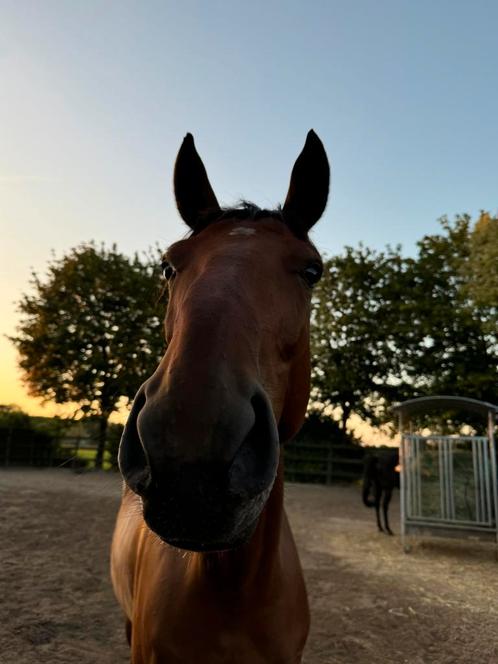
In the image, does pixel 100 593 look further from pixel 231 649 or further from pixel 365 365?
pixel 365 365

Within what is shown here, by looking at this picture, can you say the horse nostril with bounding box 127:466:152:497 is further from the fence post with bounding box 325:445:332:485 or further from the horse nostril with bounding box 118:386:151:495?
the fence post with bounding box 325:445:332:485

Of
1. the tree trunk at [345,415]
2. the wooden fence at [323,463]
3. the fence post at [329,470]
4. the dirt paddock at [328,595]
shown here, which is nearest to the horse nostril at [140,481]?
the dirt paddock at [328,595]

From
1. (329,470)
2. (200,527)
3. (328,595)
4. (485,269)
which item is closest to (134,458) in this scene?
(200,527)

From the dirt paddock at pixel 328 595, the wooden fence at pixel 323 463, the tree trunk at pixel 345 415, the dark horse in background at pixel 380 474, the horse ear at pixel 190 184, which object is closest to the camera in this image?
the horse ear at pixel 190 184

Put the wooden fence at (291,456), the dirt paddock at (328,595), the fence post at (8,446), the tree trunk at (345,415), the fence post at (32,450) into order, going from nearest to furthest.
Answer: the dirt paddock at (328,595) → the wooden fence at (291,456) → the fence post at (8,446) → the fence post at (32,450) → the tree trunk at (345,415)

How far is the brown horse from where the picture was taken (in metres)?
1.22

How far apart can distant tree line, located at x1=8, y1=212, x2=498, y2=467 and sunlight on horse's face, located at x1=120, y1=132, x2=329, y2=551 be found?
23.0 metres

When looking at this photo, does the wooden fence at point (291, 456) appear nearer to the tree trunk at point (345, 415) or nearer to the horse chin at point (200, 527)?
the tree trunk at point (345, 415)

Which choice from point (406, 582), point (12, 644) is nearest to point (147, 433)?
point (12, 644)

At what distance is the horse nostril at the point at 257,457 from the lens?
49.3 inches

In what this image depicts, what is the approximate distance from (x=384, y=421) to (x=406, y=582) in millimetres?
19568

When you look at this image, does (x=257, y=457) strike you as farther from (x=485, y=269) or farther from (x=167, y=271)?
(x=485, y=269)

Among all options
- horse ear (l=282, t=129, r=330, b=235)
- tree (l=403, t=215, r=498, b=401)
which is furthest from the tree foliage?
horse ear (l=282, t=129, r=330, b=235)

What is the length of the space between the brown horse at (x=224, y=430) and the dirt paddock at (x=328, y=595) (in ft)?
2.62
